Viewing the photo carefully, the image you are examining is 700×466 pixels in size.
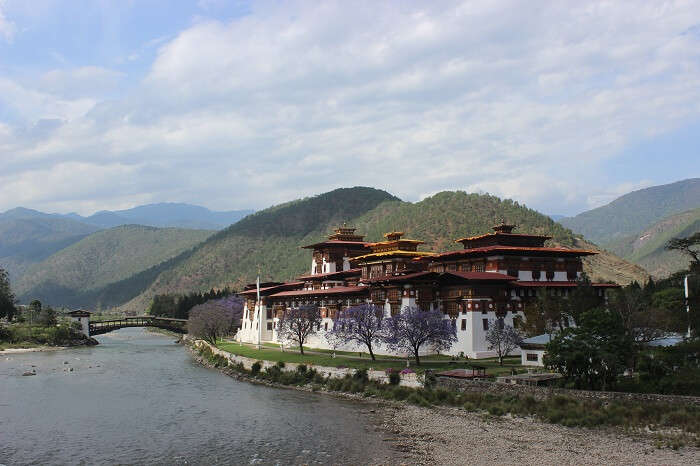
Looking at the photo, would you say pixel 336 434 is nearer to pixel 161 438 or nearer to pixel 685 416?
pixel 161 438

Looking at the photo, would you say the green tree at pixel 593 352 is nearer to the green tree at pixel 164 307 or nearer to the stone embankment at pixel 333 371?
the stone embankment at pixel 333 371

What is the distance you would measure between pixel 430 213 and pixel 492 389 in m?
136

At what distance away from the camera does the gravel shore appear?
125ft

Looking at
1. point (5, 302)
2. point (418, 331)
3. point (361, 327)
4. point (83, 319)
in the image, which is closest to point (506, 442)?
point (418, 331)

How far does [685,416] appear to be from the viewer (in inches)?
1618

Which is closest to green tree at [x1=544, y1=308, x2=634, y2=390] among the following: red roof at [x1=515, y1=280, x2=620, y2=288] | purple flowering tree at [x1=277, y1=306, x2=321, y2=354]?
red roof at [x1=515, y1=280, x2=620, y2=288]

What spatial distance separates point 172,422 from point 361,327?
2637cm

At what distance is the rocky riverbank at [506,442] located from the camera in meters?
38.2

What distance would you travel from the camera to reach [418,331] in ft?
220

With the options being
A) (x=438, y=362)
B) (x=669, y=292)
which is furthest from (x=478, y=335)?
Answer: (x=669, y=292)

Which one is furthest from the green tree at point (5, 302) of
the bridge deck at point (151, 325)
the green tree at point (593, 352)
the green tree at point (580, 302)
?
the green tree at point (593, 352)

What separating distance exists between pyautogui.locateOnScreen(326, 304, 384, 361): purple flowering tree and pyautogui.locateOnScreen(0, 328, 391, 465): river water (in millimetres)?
11307

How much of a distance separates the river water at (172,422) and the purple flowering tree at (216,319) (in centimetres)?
3460

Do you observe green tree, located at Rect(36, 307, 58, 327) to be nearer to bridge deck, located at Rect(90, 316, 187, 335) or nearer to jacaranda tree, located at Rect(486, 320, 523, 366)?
bridge deck, located at Rect(90, 316, 187, 335)
